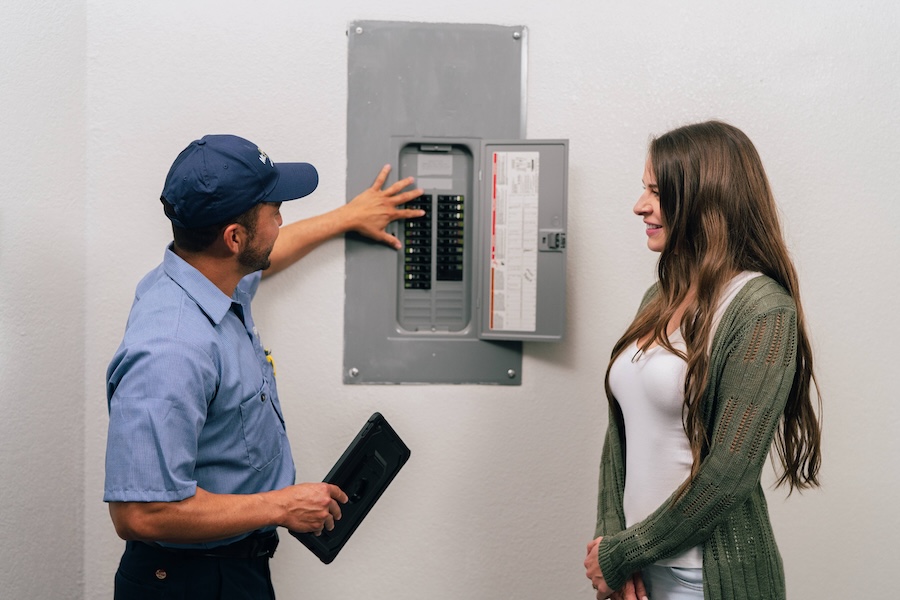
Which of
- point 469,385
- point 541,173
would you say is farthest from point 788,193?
point 469,385

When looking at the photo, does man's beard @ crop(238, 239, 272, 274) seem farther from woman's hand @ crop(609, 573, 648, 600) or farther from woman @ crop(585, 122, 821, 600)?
woman's hand @ crop(609, 573, 648, 600)

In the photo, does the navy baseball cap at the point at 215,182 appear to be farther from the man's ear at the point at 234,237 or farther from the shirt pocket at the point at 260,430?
the shirt pocket at the point at 260,430

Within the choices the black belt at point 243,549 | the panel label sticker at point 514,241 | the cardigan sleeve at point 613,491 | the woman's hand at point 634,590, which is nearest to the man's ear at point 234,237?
the black belt at point 243,549

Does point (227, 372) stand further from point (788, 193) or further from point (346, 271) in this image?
point (788, 193)

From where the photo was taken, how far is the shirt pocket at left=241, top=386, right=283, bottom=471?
50.0 inches

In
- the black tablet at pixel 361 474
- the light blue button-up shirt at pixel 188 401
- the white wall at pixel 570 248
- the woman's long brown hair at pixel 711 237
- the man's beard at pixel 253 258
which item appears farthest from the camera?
the white wall at pixel 570 248

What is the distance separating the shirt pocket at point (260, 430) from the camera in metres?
1.27

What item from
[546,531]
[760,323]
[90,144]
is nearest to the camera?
[760,323]

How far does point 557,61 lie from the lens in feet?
5.71

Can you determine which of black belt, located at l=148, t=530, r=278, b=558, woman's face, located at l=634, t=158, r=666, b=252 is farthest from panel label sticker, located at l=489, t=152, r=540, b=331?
black belt, located at l=148, t=530, r=278, b=558

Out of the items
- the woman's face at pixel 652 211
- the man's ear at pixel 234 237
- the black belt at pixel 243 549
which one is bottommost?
the black belt at pixel 243 549

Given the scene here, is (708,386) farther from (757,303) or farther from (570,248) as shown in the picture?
(570,248)

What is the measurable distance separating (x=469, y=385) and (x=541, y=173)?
0.53m

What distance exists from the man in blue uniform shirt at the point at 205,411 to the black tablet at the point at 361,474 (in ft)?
0.26
